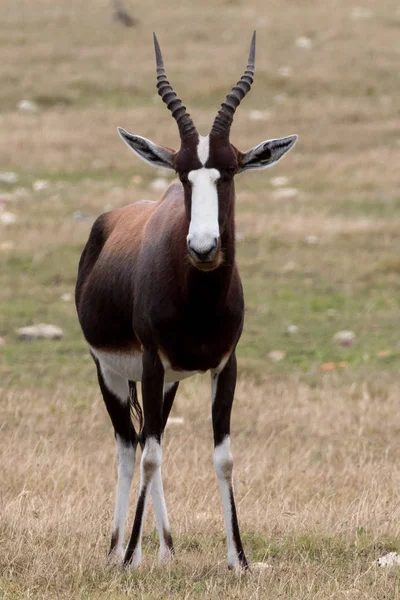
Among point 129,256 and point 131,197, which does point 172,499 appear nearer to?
point 129,256

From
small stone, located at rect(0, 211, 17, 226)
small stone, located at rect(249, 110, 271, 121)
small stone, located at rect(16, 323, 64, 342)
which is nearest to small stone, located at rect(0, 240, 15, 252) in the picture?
small stone, located at rect(0, 211, 17, 226)

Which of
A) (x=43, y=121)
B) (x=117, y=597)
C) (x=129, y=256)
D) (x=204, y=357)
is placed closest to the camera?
(x=117, y=597)

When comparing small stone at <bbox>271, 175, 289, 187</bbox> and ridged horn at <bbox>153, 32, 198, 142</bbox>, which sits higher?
ridged horn at <bbox>153, 32, 198, 142</bbox>

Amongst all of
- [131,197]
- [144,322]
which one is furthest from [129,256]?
[131,197]

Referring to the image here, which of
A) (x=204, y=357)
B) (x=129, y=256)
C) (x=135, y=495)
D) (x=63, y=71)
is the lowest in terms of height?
(x=135, y=495)

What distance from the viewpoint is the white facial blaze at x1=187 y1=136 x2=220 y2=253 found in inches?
224

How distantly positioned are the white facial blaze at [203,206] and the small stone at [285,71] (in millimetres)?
26311

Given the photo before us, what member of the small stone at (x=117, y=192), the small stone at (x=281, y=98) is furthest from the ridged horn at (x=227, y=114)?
the small stone at (x=281, y=98)

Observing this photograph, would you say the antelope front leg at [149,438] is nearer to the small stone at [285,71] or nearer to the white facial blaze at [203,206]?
the white facial blaze at [203,206]

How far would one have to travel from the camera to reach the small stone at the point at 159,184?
2175cm

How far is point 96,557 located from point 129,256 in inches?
67.9

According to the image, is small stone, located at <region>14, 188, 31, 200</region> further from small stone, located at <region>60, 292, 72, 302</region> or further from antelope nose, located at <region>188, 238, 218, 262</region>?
antelope nose, located at <region>188, 238, 218, 262</region>

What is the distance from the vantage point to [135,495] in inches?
328

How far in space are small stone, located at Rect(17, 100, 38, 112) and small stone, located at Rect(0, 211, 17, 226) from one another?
10.2 metres
